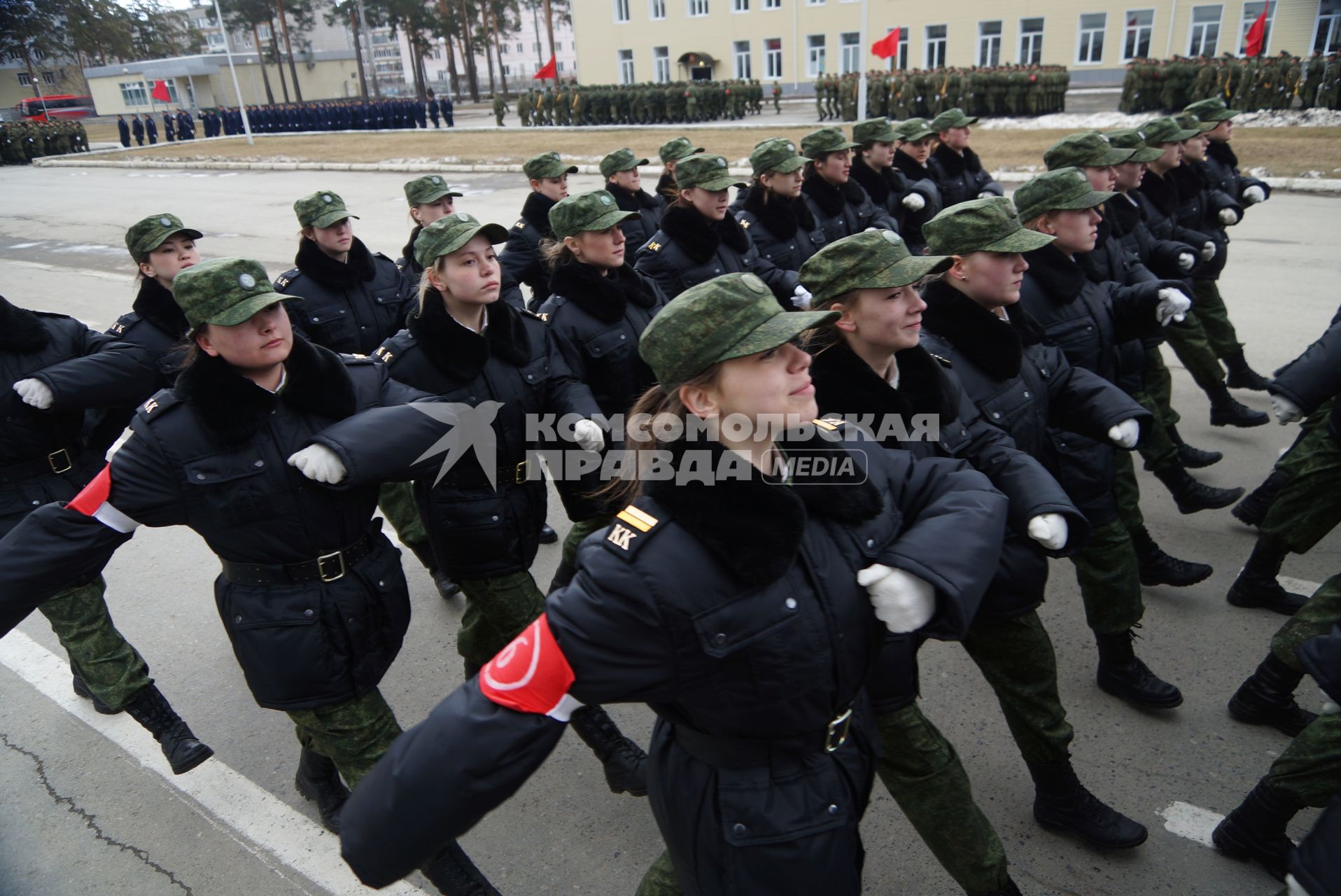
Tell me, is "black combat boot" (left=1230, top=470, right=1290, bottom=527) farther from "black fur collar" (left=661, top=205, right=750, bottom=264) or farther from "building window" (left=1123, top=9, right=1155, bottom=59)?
"building window" (left=1123, top=9, right=1155, bottom=59)

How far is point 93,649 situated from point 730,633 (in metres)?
3.30

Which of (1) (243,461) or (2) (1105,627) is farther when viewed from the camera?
(2) (1105,627)

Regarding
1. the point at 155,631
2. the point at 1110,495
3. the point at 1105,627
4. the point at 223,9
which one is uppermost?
the point at 223,9

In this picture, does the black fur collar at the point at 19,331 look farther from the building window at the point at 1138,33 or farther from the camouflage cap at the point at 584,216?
the building window at the point at 1138,33

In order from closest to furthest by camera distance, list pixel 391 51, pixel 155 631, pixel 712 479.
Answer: pixel 712 479 < pixel 155 631 < pixel 391 51

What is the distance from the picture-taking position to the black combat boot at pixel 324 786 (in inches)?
140

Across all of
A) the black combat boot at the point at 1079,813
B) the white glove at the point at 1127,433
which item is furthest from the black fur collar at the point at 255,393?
the black combat boot at the point at 1079,813

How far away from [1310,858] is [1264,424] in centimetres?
537

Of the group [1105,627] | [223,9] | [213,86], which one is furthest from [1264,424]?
[223,9]

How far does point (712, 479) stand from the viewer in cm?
186

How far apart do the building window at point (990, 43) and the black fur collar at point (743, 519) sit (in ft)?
138

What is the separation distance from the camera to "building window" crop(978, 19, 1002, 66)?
38375 mm

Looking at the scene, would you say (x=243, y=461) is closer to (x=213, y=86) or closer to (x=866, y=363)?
Answer: (x=866, y=363)

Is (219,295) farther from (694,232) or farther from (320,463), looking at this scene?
(694,232)
